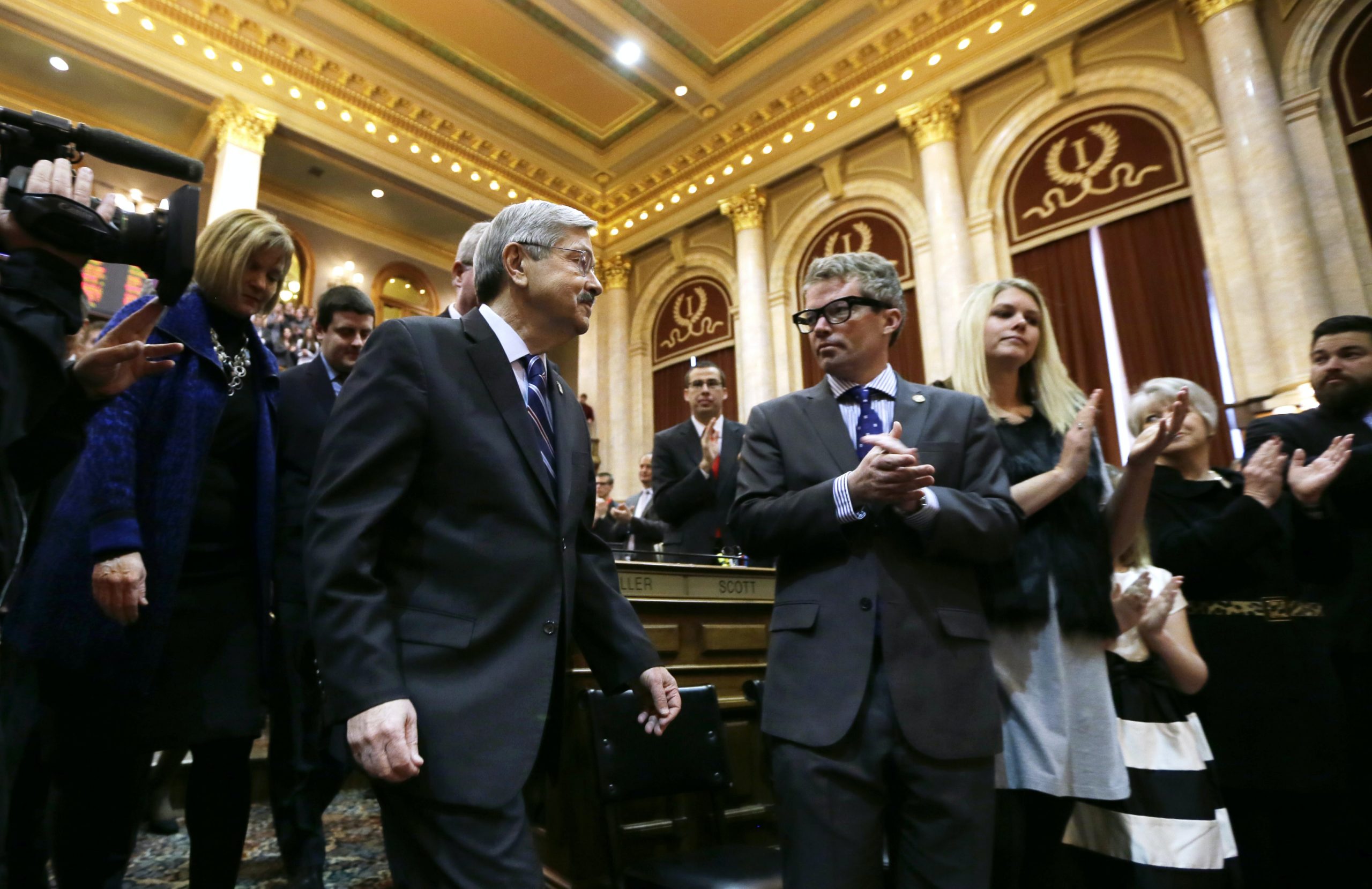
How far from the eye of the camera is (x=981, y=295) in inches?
73.1

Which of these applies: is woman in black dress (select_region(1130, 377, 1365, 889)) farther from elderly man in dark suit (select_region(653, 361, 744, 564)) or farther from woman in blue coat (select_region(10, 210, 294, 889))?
woman in blue coat (select_region(10, 210, 294, 889))

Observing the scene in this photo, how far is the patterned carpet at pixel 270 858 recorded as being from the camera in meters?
2.30

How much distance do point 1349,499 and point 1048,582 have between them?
4.64ft

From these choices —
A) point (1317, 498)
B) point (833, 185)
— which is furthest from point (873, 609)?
point (833, 185)

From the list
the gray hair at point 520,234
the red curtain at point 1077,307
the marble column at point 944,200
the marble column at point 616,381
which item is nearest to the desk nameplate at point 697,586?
the gray hair at point 520,234

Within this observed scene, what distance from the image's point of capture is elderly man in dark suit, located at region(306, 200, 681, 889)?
3.22 ft

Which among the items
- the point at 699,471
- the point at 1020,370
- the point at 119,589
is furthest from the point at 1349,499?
the point at 119,589

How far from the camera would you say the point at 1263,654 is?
6.76 feet

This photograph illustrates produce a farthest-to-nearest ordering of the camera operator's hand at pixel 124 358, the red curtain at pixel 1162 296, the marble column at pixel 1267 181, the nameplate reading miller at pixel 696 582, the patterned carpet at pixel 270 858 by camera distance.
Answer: the red curtain at pixel 1162 296
the marble column at pixel 1267 181
the nameplate reading miller at pixel 696 582
the patterned carpet at pixel 270 858
the camera operator's hand at pixel 124 358

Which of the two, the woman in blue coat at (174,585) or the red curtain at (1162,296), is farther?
the red curtain at (1162,296)

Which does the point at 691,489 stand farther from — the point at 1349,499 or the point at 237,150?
the point at 237,150

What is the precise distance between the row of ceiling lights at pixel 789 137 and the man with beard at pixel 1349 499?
6542mm

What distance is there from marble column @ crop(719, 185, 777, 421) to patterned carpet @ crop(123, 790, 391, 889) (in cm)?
685

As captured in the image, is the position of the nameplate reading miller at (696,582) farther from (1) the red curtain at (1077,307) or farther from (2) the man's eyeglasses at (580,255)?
(1) the red curtain at (1077,307)
